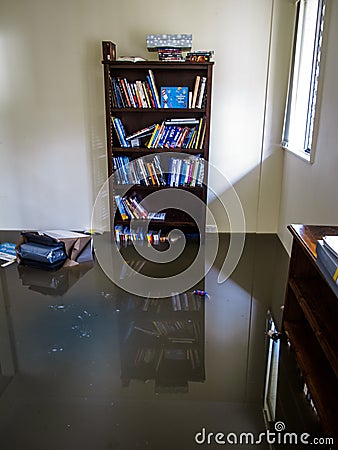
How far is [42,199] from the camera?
3.79 metres

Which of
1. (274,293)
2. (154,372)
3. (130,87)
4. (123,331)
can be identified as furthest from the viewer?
(130,87)

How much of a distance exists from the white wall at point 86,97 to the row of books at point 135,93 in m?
0.29

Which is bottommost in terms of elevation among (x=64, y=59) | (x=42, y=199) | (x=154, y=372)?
(x=154, y=372)

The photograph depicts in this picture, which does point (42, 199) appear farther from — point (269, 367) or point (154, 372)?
point (269, 367)

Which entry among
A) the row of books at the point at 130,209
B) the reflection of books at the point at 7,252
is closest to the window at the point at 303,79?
the row of books at the point at 130,209

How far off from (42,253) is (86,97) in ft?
4.82

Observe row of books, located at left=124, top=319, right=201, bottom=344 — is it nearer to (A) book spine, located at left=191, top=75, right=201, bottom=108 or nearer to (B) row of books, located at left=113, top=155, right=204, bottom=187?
(B) row of books, located at left=113, top=155, right=204, bottom=187

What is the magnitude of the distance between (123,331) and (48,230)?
1.88 metres

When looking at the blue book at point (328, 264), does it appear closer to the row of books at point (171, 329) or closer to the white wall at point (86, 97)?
the row of books at point (171, 329)

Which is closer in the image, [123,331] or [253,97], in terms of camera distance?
[123,331]

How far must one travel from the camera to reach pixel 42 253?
303cm

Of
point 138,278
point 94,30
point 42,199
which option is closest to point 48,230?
point 42,199

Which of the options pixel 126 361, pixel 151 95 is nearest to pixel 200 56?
pixel 151 95

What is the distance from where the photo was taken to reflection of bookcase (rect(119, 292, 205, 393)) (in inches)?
75.6
